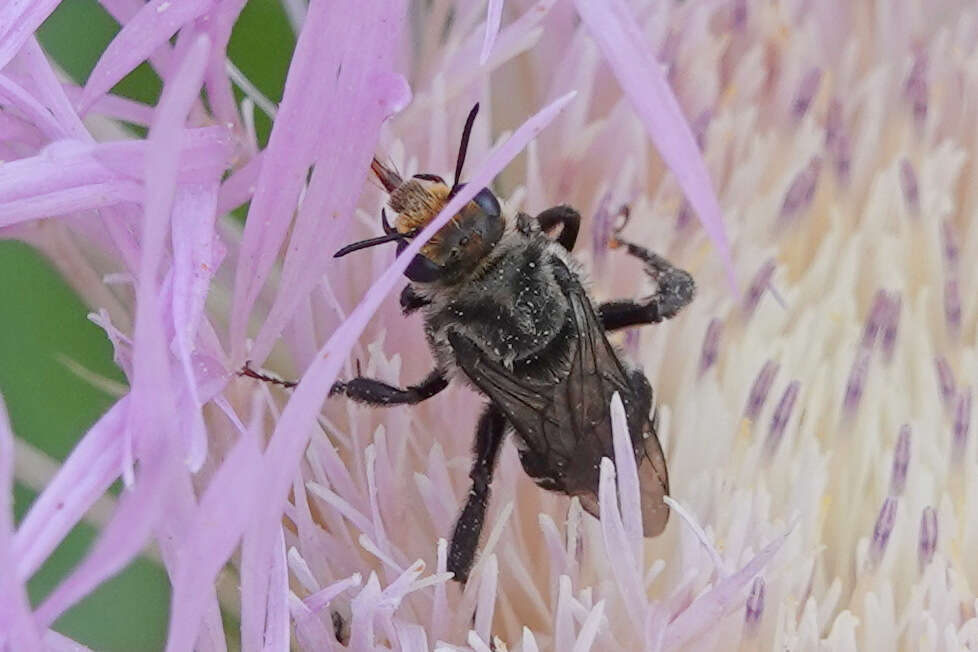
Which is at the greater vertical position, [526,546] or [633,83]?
[633,83]

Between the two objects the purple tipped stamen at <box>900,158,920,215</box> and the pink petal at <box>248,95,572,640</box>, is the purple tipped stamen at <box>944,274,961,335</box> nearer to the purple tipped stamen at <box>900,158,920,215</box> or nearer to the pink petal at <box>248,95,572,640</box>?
the purple tipped stamen at <box>900,158,920,215</box>

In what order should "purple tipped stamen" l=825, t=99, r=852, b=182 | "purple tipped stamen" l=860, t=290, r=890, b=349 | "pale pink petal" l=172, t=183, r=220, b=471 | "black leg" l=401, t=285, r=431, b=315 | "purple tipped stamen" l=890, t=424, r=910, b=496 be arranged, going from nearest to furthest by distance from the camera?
"pale pink petal" l=172, t=183, r=220, b=471 → "black leg" l=401, t=285, r=431, b=315 → "purple tipped stamen" l=890, t=424, r=910, b=496 → "purple tipped stamen" l=860, t=290, r=890, b=349 → "purple tipped stamen" l=825, t=99, r=852, b=182

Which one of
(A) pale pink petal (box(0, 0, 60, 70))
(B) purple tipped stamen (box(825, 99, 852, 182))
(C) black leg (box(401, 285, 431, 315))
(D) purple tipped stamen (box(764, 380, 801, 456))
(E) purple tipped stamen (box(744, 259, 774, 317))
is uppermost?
(B) purple tipped stamen (box(825, 99, 852, 182))

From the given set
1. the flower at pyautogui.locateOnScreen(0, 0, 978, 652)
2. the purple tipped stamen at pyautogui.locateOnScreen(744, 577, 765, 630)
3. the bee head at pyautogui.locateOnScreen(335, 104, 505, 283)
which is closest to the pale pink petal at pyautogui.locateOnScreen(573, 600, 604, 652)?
the flower at pyautogui.locateOnScreen(0, 0, 978, 652)

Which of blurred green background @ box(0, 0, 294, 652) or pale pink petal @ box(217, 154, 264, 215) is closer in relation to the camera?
pale pink petal @ box(217, 154, 264, 215)

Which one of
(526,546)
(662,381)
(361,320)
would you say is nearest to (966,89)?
(662,381)

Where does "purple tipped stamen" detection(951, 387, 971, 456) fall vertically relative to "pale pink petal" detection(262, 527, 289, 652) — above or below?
above

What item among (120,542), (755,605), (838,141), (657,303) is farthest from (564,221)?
(120,542)

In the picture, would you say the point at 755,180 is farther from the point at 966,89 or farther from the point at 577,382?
the point at 577,382

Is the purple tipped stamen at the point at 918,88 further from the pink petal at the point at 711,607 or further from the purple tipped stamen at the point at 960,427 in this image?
the pink petal at the point at 711,607
